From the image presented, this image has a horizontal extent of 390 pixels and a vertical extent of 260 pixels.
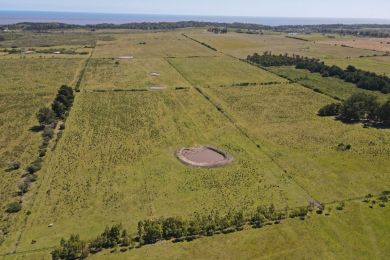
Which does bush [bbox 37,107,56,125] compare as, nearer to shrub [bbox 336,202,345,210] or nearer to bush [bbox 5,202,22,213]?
bush [bbox 5,202,22,213]

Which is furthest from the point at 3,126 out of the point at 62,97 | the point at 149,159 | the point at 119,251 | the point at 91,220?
the point at 119,251

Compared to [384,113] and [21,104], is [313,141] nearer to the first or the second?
[384,113]

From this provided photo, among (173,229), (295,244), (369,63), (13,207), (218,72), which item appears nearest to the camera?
(295,244)

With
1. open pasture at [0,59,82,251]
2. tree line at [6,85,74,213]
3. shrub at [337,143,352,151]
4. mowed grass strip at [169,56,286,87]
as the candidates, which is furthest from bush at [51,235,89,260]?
mowed grass strip at [169,56,286,87]

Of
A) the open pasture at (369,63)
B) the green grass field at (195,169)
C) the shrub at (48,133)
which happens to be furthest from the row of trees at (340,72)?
the shrub at (48,133)

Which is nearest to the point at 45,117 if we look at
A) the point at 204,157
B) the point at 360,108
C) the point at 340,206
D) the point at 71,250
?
the point at 204,157

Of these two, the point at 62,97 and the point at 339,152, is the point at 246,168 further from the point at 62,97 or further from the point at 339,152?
the point at 62,97
